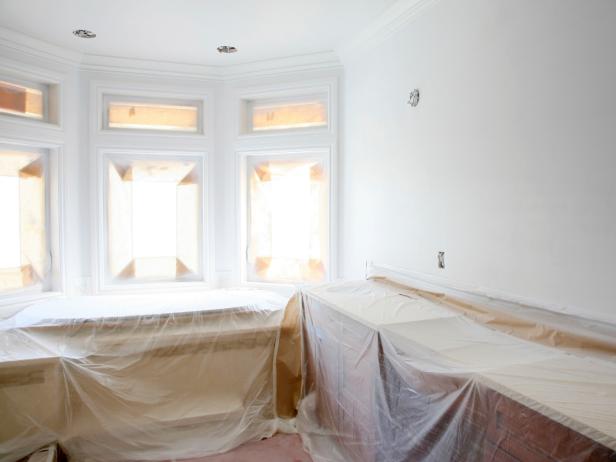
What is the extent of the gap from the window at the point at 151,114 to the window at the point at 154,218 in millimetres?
252

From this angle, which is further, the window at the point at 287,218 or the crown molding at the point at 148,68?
the window at the point at 287,218

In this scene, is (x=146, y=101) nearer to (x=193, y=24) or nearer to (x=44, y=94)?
(x=44, y=94)

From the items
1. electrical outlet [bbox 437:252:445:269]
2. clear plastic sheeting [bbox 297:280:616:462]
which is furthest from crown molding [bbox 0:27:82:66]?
electrical outlet [bbox 437:252:445:269]

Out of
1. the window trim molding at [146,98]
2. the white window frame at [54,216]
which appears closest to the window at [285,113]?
the window trim molding at [146,98]

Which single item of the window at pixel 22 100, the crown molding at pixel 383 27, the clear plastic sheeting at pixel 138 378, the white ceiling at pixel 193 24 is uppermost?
the white ceiling at pixel 193 24

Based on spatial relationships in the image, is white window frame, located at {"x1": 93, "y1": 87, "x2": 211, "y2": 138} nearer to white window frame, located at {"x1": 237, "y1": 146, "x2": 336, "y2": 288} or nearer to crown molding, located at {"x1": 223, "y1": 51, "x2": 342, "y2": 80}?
crown molding, located at {"x1": 223, "y1": 51, "x2": 342, "y2": 80}

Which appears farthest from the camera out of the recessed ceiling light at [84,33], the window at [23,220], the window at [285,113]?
the window at [285,113]

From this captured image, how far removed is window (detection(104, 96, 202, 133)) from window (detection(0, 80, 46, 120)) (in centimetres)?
46

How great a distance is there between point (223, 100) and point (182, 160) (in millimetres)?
623

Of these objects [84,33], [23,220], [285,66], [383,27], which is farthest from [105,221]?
[383,27]

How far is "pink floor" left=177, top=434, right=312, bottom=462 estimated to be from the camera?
2.42 meters

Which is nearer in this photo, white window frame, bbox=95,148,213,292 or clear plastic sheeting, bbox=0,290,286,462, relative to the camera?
clear plastic sheeting, bbox=0,290,286,462

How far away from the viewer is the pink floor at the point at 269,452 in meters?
2.42

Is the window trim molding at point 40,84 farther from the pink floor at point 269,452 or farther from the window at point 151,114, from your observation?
the pink floor at point 269,452
